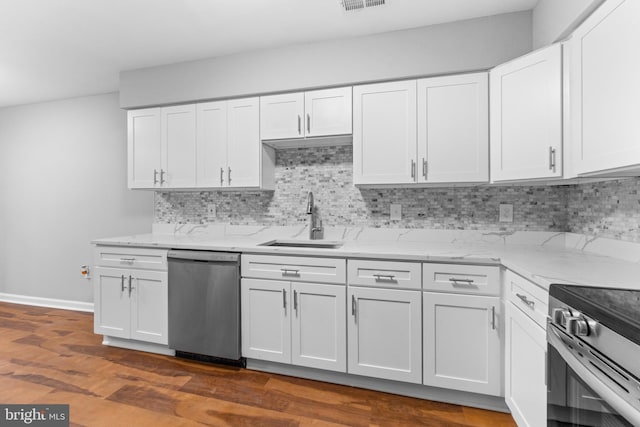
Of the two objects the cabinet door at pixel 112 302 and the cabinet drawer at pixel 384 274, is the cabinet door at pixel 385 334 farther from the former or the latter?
the cabinet door at pixel 112 302

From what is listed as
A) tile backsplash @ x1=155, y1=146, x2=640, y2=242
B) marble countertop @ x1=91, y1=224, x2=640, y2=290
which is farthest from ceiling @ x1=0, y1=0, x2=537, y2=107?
marble countertop @ x1=91, y1=224, x2=640, y2=290

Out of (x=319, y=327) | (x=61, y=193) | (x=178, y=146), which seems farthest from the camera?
(x=61, y=193)

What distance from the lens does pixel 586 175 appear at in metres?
1.63

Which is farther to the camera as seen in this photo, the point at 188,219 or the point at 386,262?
the point at 188,219

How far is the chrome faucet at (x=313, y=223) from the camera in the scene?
9.09 feet

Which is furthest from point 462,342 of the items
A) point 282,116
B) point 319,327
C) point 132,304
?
point 132,304

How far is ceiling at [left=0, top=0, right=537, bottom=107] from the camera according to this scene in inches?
83.0

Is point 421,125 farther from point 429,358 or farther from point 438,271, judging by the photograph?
point 429,358

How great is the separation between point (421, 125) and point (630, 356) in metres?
1.87

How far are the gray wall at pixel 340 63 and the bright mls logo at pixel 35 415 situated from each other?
242 centimetres

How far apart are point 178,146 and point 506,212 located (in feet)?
9.19

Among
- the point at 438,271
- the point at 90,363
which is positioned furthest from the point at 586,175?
the point at 90,363

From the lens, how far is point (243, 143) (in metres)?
2.77

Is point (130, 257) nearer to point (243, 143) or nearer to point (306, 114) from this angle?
point (243, 143)
